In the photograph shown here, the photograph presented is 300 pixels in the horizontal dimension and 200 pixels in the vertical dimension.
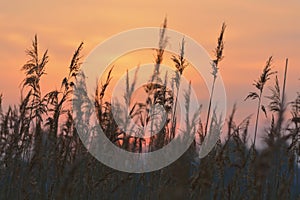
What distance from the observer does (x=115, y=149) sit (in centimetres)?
676

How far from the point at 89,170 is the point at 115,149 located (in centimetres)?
57

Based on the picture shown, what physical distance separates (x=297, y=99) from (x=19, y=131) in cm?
393

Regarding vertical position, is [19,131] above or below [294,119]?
below

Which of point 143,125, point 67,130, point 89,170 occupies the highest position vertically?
point 143,125

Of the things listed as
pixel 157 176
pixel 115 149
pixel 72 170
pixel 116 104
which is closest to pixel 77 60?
pixel 116 104

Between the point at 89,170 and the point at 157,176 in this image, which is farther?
the point at 157,176

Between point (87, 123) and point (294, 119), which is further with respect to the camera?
point (87, 123)

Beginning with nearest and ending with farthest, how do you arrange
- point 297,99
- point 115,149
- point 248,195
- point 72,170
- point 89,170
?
point 72,170, point 248,195, point 89,170, point 115,149, point 297,99

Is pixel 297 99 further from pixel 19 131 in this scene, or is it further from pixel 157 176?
pixel 19 131

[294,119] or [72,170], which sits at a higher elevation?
[294,119]

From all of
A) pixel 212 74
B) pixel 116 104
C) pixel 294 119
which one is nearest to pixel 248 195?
pixel 294 119

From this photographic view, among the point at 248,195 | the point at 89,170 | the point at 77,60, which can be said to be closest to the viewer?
the point at 248,195

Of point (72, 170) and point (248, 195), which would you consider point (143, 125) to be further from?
point (72, 170)

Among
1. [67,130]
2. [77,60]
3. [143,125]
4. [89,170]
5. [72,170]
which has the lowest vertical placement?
[72,170]
